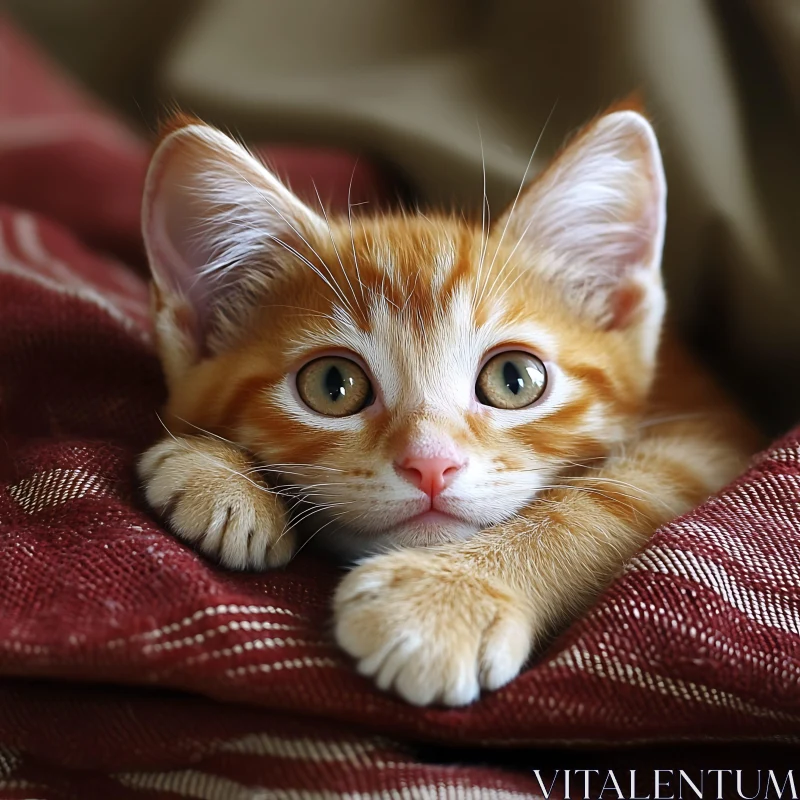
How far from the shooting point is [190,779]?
29.3 inches

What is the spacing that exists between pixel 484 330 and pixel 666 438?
1.00 ft

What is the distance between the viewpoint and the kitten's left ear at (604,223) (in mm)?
1062

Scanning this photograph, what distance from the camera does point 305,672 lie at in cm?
71

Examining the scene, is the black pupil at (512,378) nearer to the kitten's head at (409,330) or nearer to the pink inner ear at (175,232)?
the kitten's head at (409,330)

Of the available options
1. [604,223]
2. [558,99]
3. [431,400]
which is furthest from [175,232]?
[558,99]

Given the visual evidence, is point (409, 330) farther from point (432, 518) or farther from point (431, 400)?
point (432, 518)

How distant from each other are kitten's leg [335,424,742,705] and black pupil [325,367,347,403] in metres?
0.21

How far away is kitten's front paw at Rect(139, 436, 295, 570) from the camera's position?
0.86 metres

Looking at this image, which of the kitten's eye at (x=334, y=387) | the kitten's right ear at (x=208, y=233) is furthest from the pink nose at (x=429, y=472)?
the kitten's right ear at (x=208, y=233)

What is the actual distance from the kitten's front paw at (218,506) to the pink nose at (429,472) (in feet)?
0.48

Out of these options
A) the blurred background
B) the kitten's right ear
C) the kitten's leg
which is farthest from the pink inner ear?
the kitten's leg

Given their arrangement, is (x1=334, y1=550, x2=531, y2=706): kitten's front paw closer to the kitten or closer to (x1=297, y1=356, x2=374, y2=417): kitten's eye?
the kitten

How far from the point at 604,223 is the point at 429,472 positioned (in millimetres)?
486

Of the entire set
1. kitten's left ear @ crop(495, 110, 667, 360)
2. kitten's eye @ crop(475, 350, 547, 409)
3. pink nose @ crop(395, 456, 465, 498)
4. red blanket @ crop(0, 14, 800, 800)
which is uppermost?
kitten's left ear @ crop(495, 110, 667, 360)
